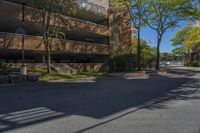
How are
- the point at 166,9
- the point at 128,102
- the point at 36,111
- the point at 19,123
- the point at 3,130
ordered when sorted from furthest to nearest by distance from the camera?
the point at 166,9, the point at 128,102, the point at 36,111, the point at 19,123, the point at 3,130

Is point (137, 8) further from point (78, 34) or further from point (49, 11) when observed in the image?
point (49, 11)

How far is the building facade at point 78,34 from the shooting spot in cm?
2278

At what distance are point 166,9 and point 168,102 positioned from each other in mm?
25588

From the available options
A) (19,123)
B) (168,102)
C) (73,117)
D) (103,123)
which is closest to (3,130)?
(19,123)

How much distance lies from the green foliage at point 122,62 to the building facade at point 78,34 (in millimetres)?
2124

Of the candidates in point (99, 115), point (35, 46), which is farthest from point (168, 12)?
point (99, 115)

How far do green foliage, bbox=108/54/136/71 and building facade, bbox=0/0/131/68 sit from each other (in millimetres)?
2124

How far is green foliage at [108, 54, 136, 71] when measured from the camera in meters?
32.8

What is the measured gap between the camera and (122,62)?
32.8 m

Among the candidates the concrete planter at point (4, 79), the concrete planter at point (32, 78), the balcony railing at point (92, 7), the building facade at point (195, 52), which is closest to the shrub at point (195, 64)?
the building facade at point (195, 52)

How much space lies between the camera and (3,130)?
5797 mm

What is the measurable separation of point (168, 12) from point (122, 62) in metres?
9.31

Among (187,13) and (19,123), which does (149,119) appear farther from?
(187,13)

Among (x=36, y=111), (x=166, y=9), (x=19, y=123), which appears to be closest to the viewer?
(x=19, y=123)
